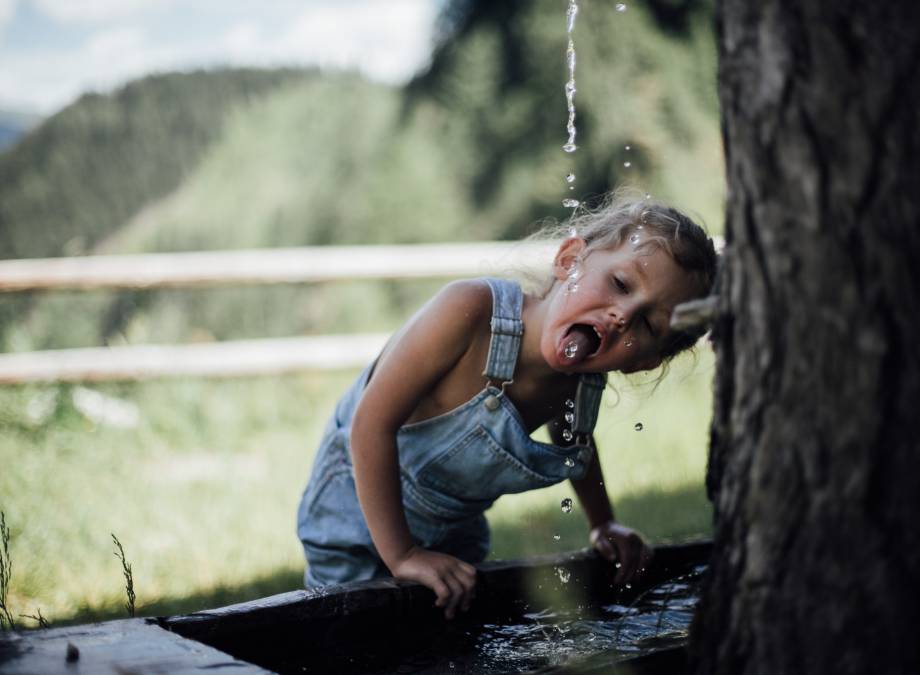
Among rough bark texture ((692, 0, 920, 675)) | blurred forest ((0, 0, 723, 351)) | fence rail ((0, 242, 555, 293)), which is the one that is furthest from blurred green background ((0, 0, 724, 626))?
rough bark texture ((692, 0, 920, 675))

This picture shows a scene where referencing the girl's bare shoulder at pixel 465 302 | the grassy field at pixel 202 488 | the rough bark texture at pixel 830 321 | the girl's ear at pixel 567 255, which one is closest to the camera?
the rough bark texture at pixel 830 321

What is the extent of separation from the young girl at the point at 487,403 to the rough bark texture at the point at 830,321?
793mm

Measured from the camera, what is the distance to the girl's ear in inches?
86.9

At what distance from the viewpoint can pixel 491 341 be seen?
218 centimetres

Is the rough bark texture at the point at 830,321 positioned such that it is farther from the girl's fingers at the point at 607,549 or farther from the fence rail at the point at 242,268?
the fence rail at the point at 242,268

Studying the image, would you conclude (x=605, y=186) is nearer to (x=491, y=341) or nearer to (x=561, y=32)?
(x=561, y=32)

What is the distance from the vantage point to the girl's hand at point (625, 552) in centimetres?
222

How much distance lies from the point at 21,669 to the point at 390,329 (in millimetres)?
5051

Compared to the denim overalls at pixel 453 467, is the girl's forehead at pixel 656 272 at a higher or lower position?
higher

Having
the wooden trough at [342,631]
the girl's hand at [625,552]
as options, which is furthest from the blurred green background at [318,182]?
the wooden trough at [342,631]

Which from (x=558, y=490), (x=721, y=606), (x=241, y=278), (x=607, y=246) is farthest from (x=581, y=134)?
(x=721, y=606)

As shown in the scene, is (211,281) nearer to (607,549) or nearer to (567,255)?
(567,255)

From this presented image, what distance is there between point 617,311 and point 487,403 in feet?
1.27

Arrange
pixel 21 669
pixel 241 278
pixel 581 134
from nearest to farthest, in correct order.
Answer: pixel 21 669 → pixel 241 278 → pixel 581 134
